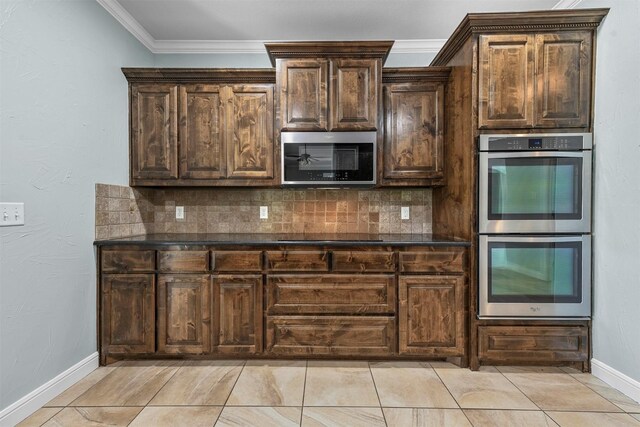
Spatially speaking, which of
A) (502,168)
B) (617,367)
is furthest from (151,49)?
(617,367)

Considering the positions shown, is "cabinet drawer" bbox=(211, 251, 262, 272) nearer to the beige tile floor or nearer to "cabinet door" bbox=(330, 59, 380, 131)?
the beige tile floor

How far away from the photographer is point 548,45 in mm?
2418

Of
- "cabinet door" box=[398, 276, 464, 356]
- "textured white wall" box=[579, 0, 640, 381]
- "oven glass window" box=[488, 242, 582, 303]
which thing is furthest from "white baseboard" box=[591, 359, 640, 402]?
"cabinet door" box=[398, 276, 464, 356]

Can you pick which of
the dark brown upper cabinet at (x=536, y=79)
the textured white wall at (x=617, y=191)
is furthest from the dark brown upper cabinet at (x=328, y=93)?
the textured white wall at (x=617, y=191)

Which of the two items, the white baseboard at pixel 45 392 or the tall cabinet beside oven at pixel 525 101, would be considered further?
the tall cabinet beside oven at pixel 525 101

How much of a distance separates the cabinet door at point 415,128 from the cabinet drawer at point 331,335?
1.26 m

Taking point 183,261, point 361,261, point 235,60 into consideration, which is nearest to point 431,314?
point 361,261

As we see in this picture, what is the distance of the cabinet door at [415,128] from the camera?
9.53ft

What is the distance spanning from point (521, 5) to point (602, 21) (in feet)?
2.10

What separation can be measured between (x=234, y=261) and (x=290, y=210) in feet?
3.04

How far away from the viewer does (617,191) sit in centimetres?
224

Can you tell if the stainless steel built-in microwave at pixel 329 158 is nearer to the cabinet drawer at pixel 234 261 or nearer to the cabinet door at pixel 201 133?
the cabinet door at pixel 201 133

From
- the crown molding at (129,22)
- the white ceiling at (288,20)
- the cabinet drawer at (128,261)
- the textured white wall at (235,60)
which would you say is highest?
the white ceiling at (288,20)

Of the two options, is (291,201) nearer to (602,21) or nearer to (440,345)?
(440,345)
